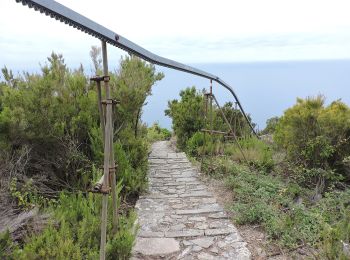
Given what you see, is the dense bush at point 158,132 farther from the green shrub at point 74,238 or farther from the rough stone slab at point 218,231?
the green shrub at point 74,238

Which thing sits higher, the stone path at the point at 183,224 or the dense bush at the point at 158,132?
the dense bush at the point at 158,132

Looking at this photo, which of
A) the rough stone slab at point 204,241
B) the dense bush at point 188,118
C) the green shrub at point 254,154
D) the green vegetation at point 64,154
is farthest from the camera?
the dense bush at point 188,118

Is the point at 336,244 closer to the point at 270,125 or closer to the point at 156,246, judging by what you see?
the point at 156,246

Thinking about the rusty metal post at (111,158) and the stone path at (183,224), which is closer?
the rusty metal post at (111,158)

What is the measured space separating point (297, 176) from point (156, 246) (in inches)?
144

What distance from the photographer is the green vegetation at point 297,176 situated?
3.92 metres

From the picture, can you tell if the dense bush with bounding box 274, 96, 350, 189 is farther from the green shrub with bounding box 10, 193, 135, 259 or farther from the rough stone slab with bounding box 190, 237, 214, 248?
the green shrub with bounding box 10, 193, 135, 259

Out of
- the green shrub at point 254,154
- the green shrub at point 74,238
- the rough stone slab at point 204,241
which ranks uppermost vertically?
the green shrub at point 254,154

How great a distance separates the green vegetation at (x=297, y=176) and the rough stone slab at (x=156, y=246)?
1013 millimetres

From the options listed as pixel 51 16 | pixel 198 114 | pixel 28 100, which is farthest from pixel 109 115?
pixel 198 114

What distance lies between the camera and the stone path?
3734 millimetres

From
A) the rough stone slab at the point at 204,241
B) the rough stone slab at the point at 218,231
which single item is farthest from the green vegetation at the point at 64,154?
the rough stone slab at the point at 218,231

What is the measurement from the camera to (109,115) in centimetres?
284

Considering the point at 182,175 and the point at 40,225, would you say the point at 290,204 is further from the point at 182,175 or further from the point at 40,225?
the point at 40,225
